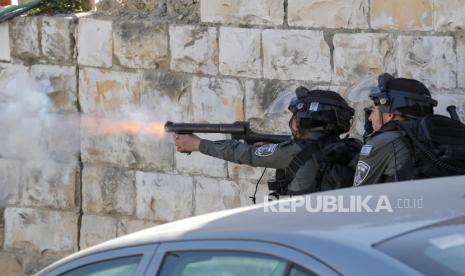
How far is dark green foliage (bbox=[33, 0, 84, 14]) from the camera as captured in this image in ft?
27.7

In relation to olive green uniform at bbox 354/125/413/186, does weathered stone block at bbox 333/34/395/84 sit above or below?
above

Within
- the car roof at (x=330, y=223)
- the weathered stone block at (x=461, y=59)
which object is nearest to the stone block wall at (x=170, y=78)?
the weathered stone block at (x=461, y=59)

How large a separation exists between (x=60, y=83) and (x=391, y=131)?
3.57 meters

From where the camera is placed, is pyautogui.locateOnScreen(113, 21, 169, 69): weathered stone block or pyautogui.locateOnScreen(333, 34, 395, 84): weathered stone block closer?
pyautogui.locateOnScreen(333, 34, 395, 84): weathered stone block

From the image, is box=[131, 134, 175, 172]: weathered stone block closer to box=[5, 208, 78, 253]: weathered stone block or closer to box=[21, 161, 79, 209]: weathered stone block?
box=[21, 161, 79, 209]: weathered stone block

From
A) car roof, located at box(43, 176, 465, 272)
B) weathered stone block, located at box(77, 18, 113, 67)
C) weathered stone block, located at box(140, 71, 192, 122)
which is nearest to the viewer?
car roof, located at box(43, 176, 465, 272)

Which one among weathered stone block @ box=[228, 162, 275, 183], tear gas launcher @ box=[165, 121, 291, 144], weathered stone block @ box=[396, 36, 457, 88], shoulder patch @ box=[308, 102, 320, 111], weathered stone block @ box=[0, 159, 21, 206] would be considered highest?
weathered stone block @ box=[396, 36, 457, 88]

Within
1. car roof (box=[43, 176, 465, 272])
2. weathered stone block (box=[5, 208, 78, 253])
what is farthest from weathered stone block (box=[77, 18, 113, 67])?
car roof (box=[43, 176, 465, 272])

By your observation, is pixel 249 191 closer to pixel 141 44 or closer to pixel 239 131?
pixel 239 131

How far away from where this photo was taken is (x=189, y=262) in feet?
10.6

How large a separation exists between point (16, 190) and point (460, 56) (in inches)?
160

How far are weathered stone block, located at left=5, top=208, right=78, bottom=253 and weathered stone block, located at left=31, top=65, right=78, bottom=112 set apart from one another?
0.90 meters

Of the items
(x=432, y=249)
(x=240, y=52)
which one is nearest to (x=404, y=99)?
(x=240, y=52)

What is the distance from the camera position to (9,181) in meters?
8.50
